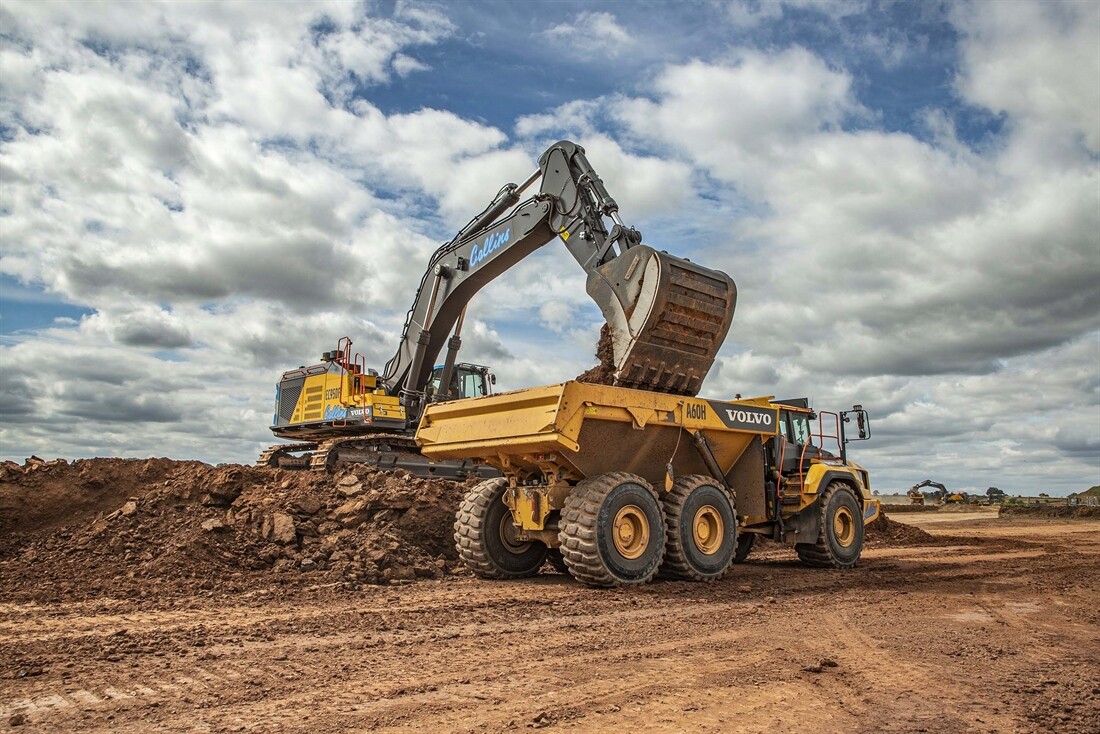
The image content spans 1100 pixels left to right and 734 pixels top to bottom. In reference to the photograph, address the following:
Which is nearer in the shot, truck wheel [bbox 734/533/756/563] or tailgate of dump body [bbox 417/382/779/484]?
tailgate of dump body [bbox 417/382/779/484]

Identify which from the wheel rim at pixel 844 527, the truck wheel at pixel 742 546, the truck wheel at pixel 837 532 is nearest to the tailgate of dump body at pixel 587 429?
the truck wheel at pixel 837 532

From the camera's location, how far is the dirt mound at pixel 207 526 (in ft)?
32.6

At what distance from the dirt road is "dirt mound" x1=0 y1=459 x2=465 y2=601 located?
1.15m

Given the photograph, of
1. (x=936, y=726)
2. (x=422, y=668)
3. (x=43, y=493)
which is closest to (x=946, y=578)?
(x=936, y=726)

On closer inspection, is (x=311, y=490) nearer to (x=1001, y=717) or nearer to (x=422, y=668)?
(x=422, y=668)

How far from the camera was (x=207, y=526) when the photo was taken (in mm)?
10953

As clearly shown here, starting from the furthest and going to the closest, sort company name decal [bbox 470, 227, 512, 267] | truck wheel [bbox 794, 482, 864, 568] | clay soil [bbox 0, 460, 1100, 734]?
company name decal [bbox 470, 227, 512, 267] → truck wheel [bbox 794, 482, 864, 568] → clay soil [bbox 0, 460, 1100, 734]

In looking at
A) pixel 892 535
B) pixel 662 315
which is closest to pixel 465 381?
pixel 662 315

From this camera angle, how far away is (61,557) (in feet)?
34.6

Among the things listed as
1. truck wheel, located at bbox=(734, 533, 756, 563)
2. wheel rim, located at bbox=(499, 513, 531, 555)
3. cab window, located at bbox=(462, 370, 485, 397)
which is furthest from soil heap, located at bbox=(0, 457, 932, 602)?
truck wheel, located at bbox=(734, 533, 756, 563)

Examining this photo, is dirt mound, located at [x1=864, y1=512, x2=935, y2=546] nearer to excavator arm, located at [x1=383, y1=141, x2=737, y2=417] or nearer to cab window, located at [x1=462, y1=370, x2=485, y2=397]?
cab window, located at [x1=462, y1=370, x2=485, y2=397]

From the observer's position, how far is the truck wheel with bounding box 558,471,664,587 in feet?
28.2

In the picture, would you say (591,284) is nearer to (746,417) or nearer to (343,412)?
(746,417)

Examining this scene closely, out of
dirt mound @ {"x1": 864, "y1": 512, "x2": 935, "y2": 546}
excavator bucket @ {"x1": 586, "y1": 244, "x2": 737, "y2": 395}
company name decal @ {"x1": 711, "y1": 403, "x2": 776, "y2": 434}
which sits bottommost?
dirt mound @ {"x1": 864, "y1": 512, "x2": 935, "y2": 546}
